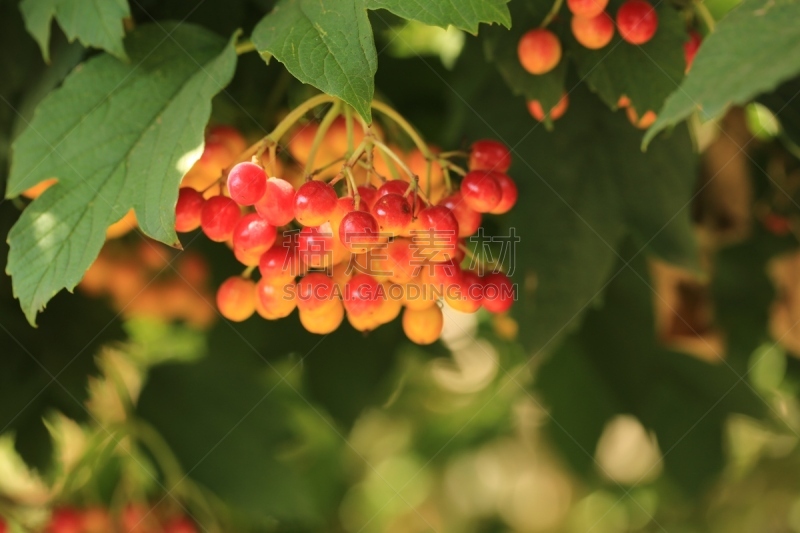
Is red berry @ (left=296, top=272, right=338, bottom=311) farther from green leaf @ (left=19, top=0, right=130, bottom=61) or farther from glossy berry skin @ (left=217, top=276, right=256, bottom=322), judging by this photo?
green leaf @ (left=19, top=0, right=130, bottom=61)

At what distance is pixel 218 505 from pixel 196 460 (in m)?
0.21

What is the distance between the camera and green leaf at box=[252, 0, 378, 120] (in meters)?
0.58

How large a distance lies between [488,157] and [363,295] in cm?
20

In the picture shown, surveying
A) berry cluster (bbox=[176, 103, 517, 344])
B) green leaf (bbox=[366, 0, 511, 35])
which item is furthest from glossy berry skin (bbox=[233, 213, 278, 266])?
green leaf (bbox=[366, 0, 511, 35])

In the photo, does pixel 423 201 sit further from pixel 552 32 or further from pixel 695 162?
pixel 695 162

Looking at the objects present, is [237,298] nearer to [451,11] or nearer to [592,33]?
[451,11]

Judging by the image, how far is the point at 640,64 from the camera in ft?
2.66

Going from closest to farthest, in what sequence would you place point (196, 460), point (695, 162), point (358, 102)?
point (358, 102) → point (695, 162) → point (196, 460)

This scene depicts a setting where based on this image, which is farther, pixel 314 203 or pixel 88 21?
pixel 88 21

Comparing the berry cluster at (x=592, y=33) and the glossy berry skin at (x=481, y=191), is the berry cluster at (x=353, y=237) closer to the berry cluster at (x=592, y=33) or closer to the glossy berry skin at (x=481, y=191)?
the glossy berry skin at (x=481, y=191)

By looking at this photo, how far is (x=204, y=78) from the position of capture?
0.73m

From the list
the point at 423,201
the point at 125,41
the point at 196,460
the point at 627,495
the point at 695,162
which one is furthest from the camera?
the point at 627,495

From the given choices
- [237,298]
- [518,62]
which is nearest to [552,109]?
[518,62]

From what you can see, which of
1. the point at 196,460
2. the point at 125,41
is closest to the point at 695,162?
the point at 125,41
